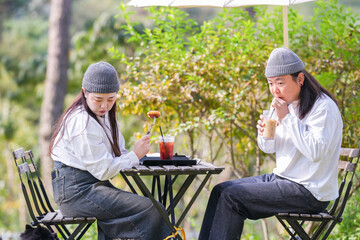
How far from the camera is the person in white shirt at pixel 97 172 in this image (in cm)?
266

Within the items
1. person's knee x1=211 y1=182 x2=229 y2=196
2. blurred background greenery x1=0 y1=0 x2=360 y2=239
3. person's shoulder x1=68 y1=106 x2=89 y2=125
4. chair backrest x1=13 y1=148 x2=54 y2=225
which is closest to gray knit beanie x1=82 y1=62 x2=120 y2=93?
person's shoulder x1=68 y1=106 x2=89 y2=125

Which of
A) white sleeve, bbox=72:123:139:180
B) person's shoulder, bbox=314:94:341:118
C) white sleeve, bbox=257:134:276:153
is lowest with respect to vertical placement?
white sleeve, bbox=257:134:276:153

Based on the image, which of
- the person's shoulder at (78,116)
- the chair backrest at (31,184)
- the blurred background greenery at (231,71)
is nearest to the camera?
the person's shoulder at (78,116)

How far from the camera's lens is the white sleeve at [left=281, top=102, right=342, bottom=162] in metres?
2.61

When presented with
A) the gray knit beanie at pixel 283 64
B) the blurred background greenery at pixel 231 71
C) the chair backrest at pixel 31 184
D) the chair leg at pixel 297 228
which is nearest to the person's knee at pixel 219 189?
the chair leg at pixel 297 228

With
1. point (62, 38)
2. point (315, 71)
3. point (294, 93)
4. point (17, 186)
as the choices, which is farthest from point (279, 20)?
point (17, 186)

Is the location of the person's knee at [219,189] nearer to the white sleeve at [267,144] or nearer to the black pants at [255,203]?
the black pants at [255,203]

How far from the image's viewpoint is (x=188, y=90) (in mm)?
4145

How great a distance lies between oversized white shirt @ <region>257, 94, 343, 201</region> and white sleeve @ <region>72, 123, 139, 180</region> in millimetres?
865

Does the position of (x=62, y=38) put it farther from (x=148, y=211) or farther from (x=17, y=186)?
(x=148, y=211)

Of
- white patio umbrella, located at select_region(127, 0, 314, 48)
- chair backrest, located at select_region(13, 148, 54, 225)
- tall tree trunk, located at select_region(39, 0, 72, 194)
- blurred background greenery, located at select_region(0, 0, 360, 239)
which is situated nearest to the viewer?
chair backrest, located at select_region(13, 148, 54, 225)

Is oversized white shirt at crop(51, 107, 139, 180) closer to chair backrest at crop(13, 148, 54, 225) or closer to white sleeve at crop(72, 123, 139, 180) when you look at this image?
white sleeve at crop(72, 123, 139, 180)

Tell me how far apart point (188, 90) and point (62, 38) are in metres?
5.16

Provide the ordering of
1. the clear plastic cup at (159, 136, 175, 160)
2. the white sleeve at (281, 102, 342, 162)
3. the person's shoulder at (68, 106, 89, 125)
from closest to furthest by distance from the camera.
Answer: the white sleeve at (281, 102, 342, 162) < the person's shoulder at (68, 106, 89, 125) < the clear plastic cup at (159, 136, 175, 160)
